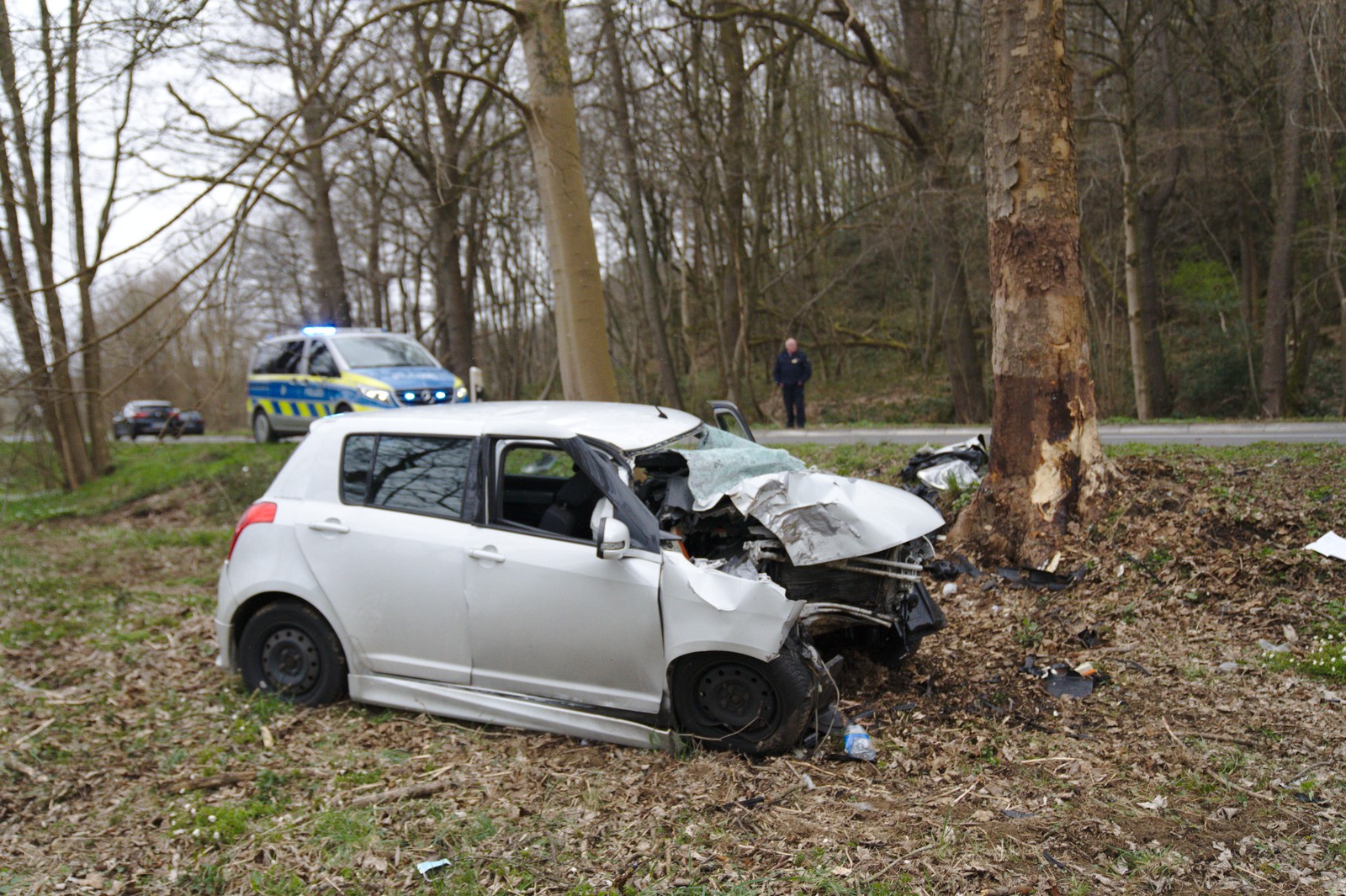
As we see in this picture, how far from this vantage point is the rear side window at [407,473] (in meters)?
5.35

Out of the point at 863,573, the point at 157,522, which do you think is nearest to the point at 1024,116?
the point at 863,573

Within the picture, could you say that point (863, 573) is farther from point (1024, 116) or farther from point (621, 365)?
point (621, 365)

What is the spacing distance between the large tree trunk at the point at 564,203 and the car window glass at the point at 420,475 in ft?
14.4

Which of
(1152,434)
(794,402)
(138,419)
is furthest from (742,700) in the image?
(138,419)

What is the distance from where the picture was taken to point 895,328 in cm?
2638

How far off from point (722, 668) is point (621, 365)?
1044 inches

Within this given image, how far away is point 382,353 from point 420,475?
11024 mm

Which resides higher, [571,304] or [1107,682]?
[571,304]

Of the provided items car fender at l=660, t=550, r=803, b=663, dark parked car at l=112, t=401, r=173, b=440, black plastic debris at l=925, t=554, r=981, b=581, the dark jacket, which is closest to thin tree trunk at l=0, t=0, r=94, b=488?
car fender at l=660, t=550, r=803, b=663

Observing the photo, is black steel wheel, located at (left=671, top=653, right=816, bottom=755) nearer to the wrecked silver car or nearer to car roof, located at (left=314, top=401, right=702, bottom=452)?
the wrecked silver car

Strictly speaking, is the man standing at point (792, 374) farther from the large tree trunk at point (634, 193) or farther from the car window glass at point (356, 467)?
the car window glass at point (356, 467)

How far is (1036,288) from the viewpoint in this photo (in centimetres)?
711

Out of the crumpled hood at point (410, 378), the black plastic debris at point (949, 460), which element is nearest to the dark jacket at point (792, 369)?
the crumpled hood at point (410, 378)

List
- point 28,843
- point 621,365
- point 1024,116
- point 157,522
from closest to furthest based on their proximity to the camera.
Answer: point 28,843 < point 1024,116 < point 157,522 < point 621,365
